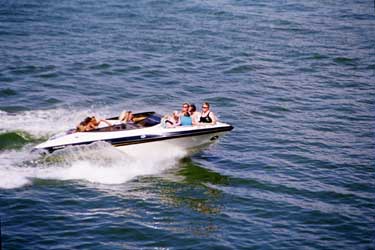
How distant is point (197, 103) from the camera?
30.3 m

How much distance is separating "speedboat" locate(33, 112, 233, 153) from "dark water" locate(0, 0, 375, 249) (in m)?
0.40

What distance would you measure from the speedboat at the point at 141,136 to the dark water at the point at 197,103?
40 centimetres

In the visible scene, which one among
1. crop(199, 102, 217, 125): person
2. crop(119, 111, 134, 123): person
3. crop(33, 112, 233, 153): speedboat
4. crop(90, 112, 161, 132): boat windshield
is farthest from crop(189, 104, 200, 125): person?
crop(119, 111, 134, 123): person

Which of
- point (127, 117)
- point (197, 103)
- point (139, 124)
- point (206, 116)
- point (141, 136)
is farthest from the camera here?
point (197, 103)

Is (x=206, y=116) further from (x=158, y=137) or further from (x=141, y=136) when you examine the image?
(x=141, y=136)

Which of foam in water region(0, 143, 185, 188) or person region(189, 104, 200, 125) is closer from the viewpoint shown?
foam in water region(0, 143, 185, 188)

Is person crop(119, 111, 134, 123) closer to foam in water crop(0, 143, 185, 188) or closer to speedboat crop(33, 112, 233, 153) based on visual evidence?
speedboat crop(33, 112, 233, 153)

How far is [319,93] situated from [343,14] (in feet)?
58.7

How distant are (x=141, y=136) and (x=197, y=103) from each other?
8.35 m

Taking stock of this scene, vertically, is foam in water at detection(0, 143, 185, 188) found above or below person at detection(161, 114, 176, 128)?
below

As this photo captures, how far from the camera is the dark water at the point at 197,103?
62.0ft

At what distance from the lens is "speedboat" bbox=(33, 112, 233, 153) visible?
22328 millimetres

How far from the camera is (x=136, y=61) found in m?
36.9

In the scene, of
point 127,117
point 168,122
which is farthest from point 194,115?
point 127,117
